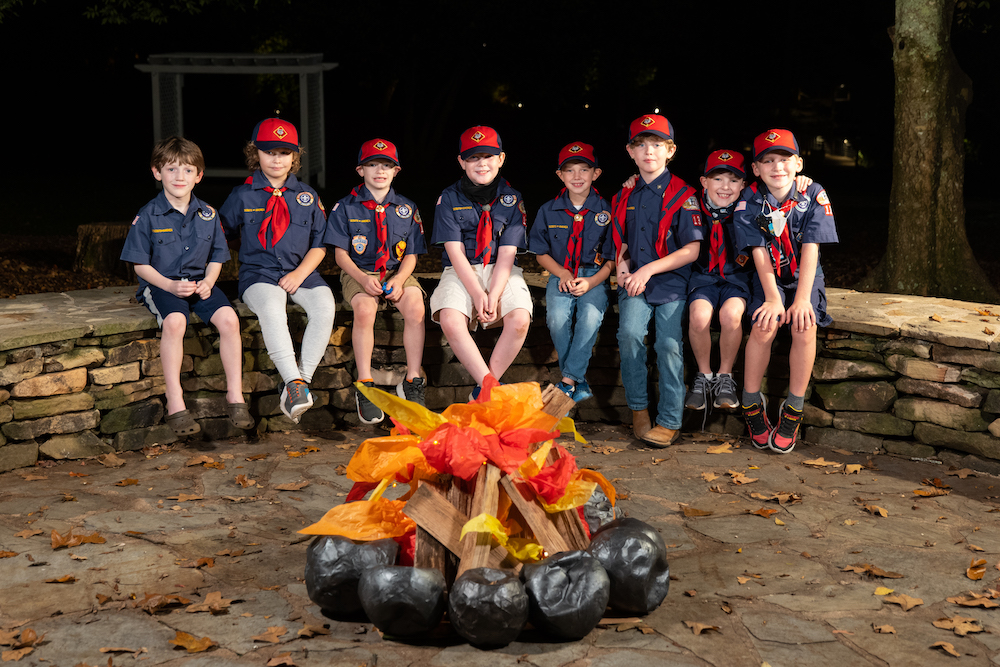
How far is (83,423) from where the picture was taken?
4918mm

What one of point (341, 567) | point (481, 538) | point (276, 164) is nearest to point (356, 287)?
point (276, 164)

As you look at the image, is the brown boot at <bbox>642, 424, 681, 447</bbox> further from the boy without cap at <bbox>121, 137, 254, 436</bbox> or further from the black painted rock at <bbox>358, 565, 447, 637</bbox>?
the black painted rock at <bbox>358, 565, 447, 637</bbox>

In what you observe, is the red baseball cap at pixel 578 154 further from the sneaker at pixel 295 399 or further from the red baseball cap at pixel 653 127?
the sneaker at pixel 295 399

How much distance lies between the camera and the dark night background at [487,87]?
1677cm

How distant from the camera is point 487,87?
2720 centimetres

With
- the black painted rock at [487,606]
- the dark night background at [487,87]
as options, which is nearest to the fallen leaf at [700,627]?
the black painted rock at [487,606]

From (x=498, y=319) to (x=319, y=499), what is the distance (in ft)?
4.94

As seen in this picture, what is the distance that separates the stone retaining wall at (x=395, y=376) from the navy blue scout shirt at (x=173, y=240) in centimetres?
30

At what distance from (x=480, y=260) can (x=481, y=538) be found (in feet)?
8.68

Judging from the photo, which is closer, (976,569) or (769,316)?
(976,569)

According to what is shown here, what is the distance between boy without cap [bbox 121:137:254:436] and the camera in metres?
5.00

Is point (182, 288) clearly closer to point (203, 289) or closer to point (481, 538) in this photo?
point (203, 289)

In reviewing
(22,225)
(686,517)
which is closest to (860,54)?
(22,225)

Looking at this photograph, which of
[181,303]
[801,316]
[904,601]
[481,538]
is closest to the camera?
[481,538]
